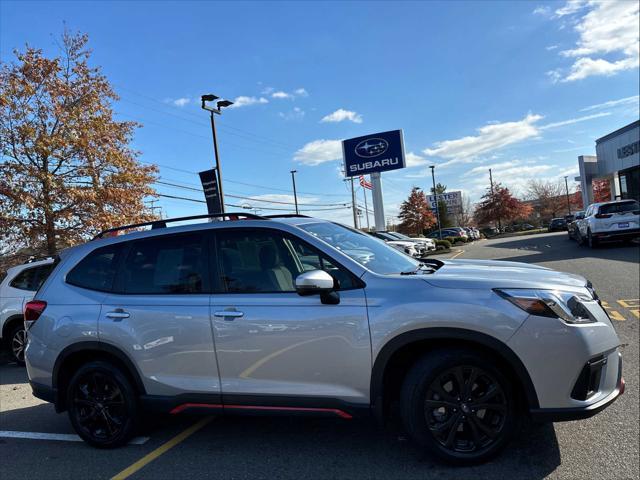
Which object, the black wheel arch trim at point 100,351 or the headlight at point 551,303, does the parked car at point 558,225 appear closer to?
the headlight at point 551,303

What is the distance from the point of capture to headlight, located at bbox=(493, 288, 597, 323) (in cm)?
299

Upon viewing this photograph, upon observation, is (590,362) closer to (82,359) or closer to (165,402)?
(165,402)

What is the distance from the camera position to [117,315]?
3898 mm

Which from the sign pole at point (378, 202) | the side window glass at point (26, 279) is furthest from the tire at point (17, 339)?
the sign pole at point (378, 202)

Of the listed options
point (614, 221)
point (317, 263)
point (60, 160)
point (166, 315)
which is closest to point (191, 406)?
point (166, 315)

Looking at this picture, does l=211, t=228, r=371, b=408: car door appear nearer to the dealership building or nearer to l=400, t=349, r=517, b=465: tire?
l=400, t=349, r=517, b=465: tire

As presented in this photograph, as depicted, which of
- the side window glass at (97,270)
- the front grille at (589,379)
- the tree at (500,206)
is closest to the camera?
the front grille at (589,379)

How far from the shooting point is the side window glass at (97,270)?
414 cm

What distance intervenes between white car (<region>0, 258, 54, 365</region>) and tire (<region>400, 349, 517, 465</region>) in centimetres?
685

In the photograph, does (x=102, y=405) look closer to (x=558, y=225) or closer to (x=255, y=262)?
(x=255, y=262)

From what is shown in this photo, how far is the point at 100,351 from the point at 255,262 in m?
1.58

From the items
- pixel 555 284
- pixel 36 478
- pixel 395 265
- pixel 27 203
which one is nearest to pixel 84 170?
pixel 27 203

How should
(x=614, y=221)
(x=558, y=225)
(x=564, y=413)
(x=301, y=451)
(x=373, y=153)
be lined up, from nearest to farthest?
(x=564, y=413) < (x=301, y=451) < (x=614, y=221) < (x=373, y=153) < (x=558, y=225)

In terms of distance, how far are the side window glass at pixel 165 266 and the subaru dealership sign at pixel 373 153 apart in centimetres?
2635
